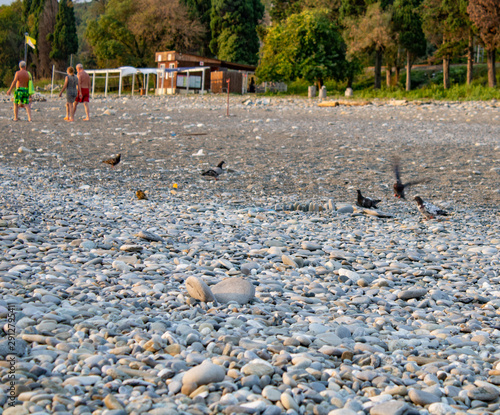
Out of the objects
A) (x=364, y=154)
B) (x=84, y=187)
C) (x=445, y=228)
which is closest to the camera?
(x=445, y=228)

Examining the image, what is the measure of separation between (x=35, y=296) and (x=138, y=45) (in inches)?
2032

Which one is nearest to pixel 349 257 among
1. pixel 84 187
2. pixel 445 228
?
pixel 445 228

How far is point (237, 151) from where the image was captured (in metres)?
10.1

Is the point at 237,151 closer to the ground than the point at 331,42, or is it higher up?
closer to the ground

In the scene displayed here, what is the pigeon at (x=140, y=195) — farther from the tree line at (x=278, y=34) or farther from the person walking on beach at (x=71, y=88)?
the tree line at (x=278, y=34)

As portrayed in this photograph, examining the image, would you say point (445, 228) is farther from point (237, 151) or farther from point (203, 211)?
point (237, 151)

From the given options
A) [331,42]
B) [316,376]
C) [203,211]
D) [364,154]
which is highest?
[331,42]

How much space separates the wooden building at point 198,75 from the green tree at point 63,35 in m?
12.0

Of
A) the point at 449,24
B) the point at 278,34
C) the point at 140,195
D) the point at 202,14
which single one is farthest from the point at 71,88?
the point at 202,14

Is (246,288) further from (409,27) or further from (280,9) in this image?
(280,9)

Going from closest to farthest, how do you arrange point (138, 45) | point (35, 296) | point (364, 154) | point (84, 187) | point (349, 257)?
1. point (35, 296)
2. point (349, 257)
3. point (84, 187)
4. point (364, 154)
5. point (138, 45)

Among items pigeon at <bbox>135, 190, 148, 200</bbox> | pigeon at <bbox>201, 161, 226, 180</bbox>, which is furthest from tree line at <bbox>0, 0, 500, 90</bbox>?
pigeon at <bbox>135, 190, 148, 200</bbox>

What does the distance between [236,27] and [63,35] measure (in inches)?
689

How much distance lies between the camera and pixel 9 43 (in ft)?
197
